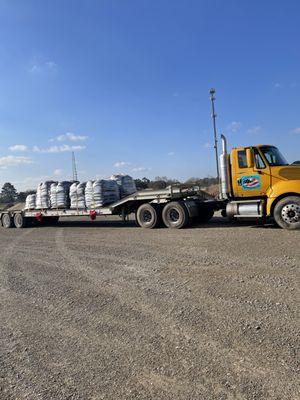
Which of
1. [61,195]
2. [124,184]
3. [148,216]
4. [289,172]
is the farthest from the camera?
[61,195]

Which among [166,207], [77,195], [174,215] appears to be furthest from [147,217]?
[77,195]

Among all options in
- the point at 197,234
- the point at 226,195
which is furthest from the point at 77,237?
the point at 226,195

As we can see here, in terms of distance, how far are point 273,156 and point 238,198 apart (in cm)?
176

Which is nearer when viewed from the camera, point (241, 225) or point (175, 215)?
point (241, 225)

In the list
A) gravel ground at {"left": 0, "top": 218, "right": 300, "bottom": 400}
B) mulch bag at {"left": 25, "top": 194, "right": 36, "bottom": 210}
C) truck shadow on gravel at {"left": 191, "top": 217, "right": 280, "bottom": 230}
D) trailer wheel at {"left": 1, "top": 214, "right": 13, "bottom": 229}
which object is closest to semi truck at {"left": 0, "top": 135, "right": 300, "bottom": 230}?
truck shadow on gravel at {"left": 191, "top": 217, "right": 280, "bottom": 230}

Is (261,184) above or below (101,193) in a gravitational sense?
below

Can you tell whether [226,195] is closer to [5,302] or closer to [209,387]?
[5,302]

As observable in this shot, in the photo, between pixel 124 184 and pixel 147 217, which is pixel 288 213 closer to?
pixel 147 217

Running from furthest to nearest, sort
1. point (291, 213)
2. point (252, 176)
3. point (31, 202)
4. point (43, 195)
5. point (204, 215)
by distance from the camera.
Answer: point (31, 202) < point (43, 195) < point (204, 215) < point (252, 176) < point (291, 213)

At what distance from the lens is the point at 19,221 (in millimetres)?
18938

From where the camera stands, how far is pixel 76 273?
759 centimetres

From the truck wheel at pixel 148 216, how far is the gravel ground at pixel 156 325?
4354 mm

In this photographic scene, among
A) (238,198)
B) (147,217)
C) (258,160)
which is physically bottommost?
(147,217)

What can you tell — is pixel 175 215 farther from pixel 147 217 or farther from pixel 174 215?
pixel 147 217
